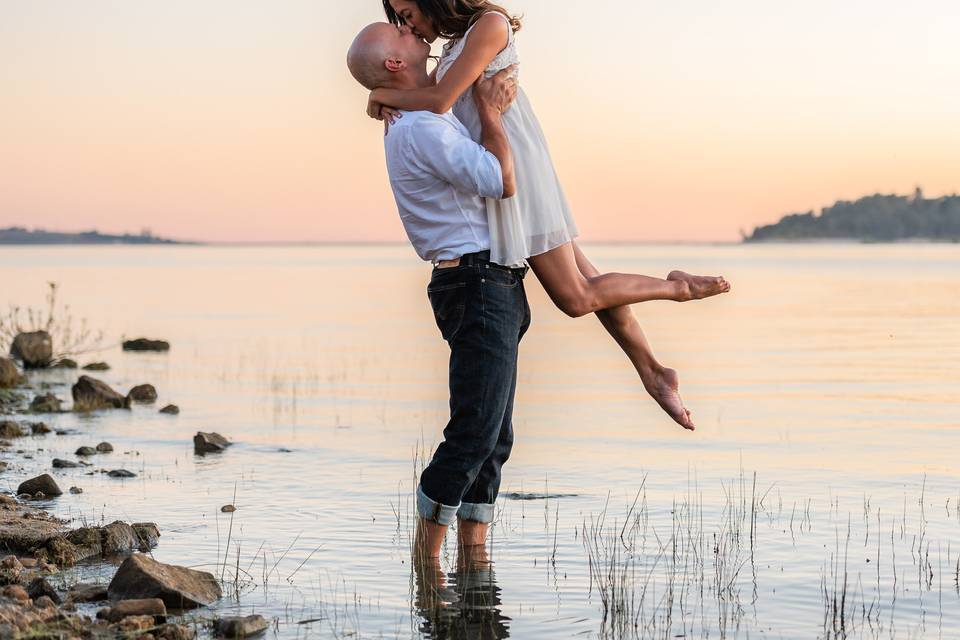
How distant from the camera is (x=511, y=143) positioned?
5.81m

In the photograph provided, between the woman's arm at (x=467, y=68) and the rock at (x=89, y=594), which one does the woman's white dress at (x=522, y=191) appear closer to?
the woman's arm at (x=467, y=68)

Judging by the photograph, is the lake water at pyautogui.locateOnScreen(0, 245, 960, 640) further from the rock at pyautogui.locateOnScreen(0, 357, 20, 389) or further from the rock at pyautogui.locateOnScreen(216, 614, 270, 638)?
the rock at pyautogui.locateOnScreen(0, 357, 20, 389)

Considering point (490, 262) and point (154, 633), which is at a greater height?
point (490, 262)

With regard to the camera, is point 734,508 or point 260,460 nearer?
point 734,508

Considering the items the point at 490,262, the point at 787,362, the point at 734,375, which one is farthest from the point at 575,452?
the point at 787,362

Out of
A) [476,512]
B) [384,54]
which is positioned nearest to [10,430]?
[476,512]

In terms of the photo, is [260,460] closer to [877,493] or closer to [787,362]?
[877,493]

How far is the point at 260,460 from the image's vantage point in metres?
11.6

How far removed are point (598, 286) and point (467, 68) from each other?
3.90ft

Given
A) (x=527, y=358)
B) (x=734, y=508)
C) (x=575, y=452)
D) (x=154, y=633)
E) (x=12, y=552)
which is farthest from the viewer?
(x=527, y=358)

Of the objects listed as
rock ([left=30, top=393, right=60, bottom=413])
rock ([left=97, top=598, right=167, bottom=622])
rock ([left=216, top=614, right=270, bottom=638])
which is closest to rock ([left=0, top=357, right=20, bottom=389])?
rock ([left=30, top=393, right=60, bottom=413])

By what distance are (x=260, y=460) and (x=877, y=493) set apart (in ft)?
17.4

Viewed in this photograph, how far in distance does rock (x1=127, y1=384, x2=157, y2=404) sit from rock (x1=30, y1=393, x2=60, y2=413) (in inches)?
49.1

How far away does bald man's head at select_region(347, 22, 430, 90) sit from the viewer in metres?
5.70
